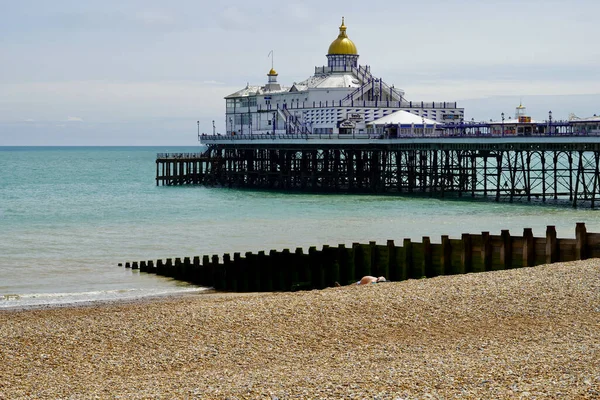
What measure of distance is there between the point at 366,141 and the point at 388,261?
44672mm

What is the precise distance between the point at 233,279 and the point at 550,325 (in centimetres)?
1444

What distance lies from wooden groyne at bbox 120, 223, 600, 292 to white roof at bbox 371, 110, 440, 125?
143 ft

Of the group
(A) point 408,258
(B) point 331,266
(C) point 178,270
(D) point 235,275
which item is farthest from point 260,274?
(A) point 408,258

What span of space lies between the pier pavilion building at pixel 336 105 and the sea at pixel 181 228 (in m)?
8.58

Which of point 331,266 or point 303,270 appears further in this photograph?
point 303,270

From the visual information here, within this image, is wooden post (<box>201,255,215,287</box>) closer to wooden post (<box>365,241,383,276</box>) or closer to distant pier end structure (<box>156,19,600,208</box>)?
wooden post (<box>365,241,383,276</box>)

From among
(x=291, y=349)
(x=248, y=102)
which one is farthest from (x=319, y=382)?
(x=248, y=102)

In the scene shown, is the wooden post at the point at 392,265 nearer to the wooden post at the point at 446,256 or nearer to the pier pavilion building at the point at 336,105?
the wooden post at the point at 446,256

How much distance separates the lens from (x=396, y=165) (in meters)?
→ 74.1

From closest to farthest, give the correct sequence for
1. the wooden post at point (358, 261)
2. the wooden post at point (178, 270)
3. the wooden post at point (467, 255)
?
the wooden post at point (467, 255) < the wooden post at point (358, 261) < the wooden post at point (178, 270)

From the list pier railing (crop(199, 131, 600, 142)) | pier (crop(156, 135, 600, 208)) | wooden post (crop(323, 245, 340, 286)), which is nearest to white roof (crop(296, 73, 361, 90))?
pier (crop(156, 135, 600, 208))

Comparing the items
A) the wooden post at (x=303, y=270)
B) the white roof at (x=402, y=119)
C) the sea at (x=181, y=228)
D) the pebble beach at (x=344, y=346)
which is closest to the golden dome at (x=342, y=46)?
the white roof at (x=402, y=119)

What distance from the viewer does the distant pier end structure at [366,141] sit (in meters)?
63.1

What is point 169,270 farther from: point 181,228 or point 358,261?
point 181,228
